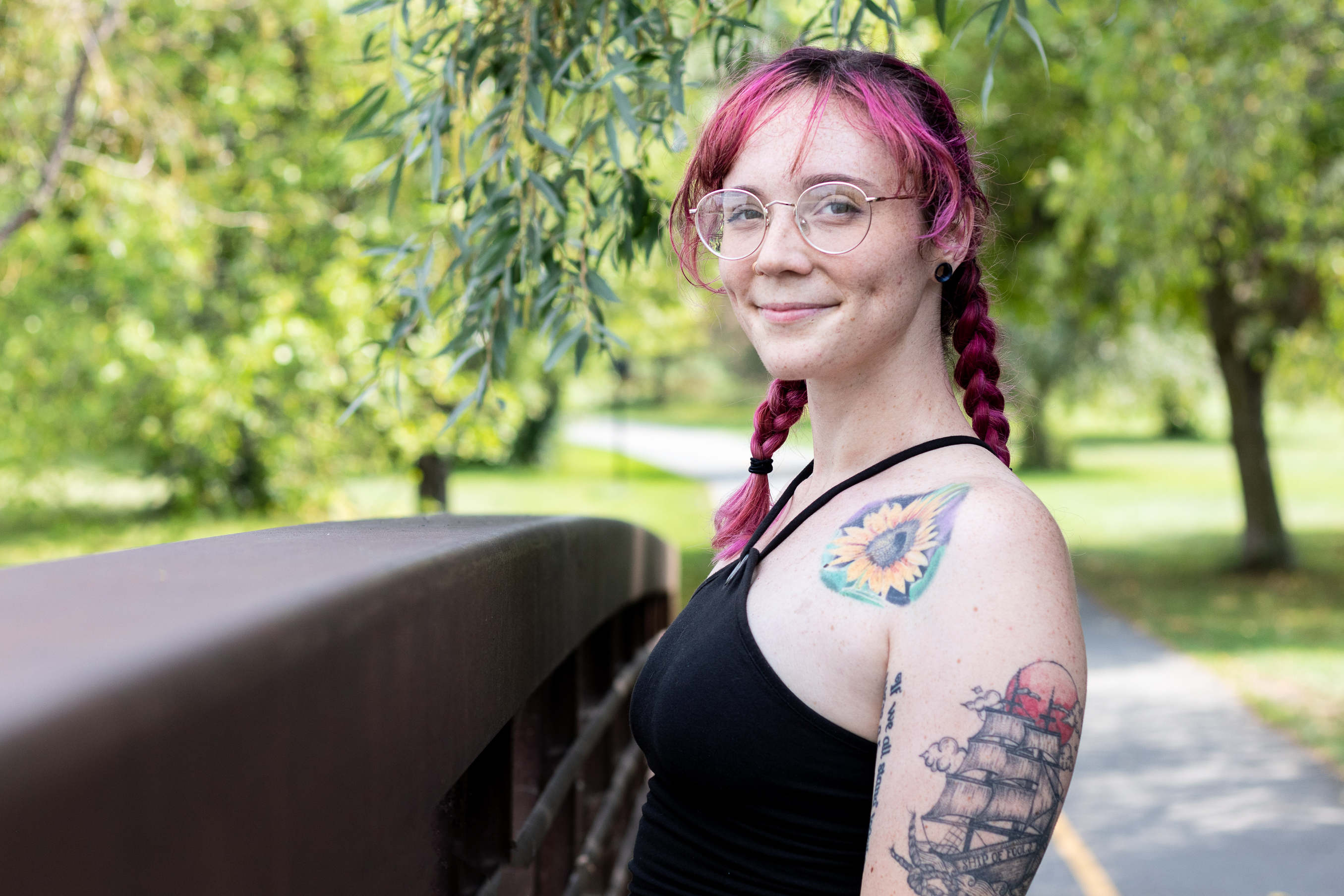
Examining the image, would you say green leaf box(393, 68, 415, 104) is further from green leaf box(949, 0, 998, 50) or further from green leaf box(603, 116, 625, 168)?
green leaf box(949, 0, 998, 50)

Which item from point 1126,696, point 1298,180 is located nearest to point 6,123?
point 1126,696

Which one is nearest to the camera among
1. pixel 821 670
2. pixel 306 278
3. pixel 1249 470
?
pixel 821 670

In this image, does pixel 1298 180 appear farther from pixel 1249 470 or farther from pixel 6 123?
pixel 6 123

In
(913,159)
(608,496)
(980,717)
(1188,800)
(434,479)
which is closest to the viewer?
(980,717)

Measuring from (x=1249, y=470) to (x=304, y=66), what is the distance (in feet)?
41.9

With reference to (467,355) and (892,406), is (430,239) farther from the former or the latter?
(892,406)

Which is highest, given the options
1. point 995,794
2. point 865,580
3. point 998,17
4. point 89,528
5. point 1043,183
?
point 1043,183

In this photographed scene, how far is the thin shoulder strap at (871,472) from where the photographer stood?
5.85 ft

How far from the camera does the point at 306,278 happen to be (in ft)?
40.4

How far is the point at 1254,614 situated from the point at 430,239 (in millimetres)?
13365

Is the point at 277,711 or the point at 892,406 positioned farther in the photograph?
the point at 892,406

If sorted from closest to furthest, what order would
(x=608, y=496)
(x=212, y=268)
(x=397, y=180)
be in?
(x=397, y=180)
(x=212, y=268)
(x=608, y=496)

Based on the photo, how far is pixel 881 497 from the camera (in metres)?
1.75

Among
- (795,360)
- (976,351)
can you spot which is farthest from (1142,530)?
(795,360)
